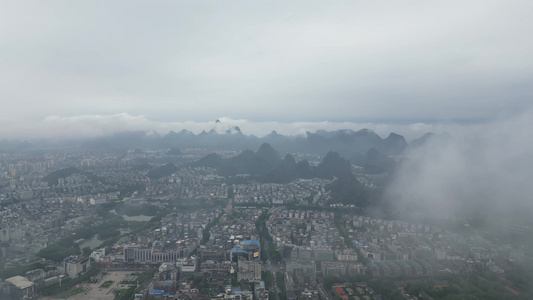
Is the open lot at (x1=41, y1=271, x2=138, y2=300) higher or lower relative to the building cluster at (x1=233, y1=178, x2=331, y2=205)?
lower

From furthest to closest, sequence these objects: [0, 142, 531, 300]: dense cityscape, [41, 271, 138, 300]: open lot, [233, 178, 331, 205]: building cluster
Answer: [233, 178, 331, 205]: building cluster < [0, 142, 531, 300]: dense cityscape < [41, 271, 138, 300]: open lot

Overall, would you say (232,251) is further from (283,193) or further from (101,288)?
(283,193)

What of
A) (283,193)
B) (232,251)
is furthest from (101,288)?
(283,193)

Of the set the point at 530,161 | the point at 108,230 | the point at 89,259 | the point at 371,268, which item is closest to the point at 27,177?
the point at 108,230

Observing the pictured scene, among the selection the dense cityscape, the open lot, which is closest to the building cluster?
the dense cityscape

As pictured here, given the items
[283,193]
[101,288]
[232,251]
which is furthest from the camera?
[283,193]

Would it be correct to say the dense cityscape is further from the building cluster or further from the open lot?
the building cluster

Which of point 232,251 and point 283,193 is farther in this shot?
point 283,193

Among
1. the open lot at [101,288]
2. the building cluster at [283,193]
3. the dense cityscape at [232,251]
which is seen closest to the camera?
the open lot at [101,288]

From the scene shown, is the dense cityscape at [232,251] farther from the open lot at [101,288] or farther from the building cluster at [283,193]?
the building cluster at [283,193]

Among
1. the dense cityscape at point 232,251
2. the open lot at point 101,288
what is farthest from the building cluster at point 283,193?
the open lot at point 101,288

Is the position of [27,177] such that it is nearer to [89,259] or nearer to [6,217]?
[6,217]

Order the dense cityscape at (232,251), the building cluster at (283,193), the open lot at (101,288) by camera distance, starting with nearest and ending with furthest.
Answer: the open lot at (101,288) < the dense cityscape at (232,251) < the building cluster at (283,193)

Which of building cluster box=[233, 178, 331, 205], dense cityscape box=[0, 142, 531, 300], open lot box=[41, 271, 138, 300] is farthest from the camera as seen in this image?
building cluster box=[233, 178, 331, 205]
